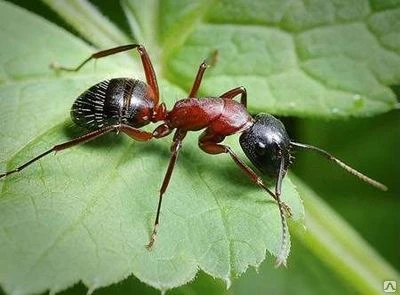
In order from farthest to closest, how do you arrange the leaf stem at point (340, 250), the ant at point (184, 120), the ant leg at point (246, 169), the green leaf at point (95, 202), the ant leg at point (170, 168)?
the leaf stem at point (340, 250) < the ant at point (184, 120) < the ant leg at point (246, 169) < the ant leg at point (170, 168) < the green leaf at point (95, 202)

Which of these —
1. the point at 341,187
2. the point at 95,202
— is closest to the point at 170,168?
the point at 95,202

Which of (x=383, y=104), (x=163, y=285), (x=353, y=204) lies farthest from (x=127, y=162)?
(x=353, y=204)

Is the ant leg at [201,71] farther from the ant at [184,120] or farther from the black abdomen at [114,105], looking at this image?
the black abdomen at [114,105]

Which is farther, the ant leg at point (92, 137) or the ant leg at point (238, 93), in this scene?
the ant leg at point (238, 93)

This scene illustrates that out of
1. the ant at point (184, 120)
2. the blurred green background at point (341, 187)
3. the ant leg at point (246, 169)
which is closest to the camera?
the ant leg at point (246, 169)

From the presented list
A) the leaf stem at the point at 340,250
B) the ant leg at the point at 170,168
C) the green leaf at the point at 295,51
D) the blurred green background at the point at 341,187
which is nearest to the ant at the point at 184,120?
the ant leg at the point at 170,168

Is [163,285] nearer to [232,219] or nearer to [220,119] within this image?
[232,219]
